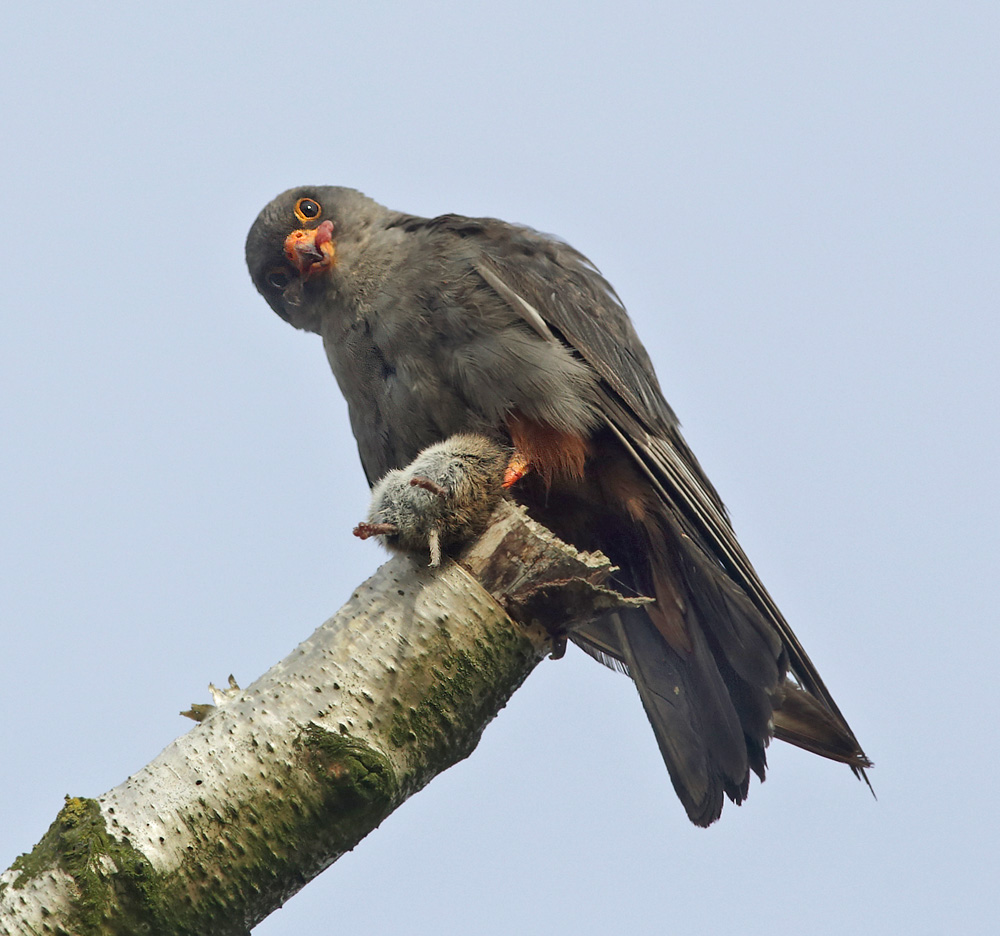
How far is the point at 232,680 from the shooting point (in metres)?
2.96

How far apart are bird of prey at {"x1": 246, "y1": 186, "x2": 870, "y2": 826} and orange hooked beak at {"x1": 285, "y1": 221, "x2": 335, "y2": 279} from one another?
206 millimetres

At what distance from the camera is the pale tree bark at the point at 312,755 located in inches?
99.2

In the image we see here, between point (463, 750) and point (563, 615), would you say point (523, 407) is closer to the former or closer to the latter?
point (563, 615)

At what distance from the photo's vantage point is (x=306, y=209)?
17.4ft

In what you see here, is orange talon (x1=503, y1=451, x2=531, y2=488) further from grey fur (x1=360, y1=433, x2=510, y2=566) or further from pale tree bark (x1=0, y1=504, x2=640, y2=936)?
pale tree bark (x1=0, y1=504, x2=640, y2=936)

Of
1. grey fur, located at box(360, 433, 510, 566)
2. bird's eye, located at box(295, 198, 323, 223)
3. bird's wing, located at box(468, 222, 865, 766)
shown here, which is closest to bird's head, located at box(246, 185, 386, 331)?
bird's eye, located at box(295, 198, 323, 223)

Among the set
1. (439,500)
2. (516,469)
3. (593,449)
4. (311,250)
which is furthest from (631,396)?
(311,250)

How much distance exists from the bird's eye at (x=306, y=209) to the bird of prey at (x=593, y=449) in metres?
0.59

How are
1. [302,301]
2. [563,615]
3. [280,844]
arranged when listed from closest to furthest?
[280,844]
[563,615]
[302,301]

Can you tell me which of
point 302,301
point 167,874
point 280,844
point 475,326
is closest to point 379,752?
point 280,844

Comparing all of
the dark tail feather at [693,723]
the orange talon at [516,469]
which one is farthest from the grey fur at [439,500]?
the dark tail feather at [693,723]

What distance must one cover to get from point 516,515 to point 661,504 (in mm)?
1001

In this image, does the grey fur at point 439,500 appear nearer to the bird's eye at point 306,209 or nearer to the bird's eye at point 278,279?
the bird's eye at point 278,279

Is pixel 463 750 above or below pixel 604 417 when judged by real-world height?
below
